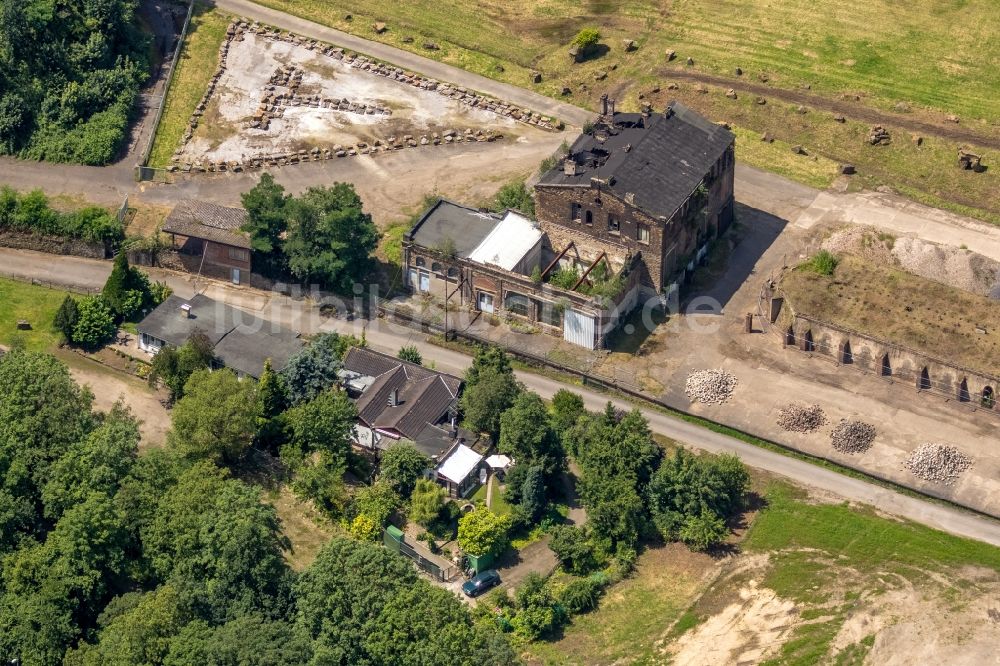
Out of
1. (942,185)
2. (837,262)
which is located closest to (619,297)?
(837,262)

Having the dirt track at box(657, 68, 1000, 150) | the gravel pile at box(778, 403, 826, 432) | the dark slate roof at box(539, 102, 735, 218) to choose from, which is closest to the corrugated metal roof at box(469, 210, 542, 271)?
the dark slate roof at box(539, 102, 735, 218)

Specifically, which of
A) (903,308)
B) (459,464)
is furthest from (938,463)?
(459,464)

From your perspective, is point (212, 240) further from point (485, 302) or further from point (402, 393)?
point (402, 393)

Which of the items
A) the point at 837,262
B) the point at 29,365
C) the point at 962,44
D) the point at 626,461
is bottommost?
the point at 29,365

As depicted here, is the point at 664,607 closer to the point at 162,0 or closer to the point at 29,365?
the point at 29,365

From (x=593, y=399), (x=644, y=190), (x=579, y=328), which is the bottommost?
(x=593, y=399)

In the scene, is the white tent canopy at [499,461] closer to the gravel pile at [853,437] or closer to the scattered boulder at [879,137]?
the gravel pile at [853,437]

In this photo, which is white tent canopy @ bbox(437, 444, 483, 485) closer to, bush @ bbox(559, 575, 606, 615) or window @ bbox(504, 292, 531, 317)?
bush @ bbox(559, 575, 606, 615)
